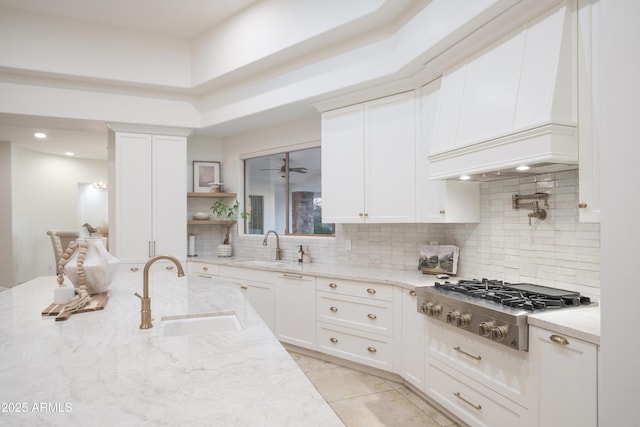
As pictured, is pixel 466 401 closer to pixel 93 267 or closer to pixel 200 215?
pixel 93 267

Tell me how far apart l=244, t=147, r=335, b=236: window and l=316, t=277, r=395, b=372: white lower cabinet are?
1.01 m

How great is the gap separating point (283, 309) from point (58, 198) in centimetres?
684

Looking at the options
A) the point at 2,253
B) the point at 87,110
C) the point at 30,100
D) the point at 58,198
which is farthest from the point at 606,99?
the point at 58,198

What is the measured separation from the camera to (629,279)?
1376mm

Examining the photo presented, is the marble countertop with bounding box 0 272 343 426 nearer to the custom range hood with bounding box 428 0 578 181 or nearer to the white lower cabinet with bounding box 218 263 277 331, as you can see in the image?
the custom range hood with bounding box 428 0 578 181

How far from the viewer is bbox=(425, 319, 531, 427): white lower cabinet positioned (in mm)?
1963

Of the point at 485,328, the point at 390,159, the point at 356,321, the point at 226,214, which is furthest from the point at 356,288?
the point at 226,214

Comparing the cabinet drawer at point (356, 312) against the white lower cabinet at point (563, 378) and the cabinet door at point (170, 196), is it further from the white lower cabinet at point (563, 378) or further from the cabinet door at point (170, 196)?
the cabinet door at point (170, 196)

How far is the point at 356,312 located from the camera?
Answer: 3312 mm

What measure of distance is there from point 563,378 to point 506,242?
1236mm

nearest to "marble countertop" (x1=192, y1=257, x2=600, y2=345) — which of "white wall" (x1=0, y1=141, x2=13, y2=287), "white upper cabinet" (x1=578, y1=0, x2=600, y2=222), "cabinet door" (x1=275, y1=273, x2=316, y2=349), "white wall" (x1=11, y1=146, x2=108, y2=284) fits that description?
"cabinet door" (x1=275, y1=273, x2=316, y2=349)

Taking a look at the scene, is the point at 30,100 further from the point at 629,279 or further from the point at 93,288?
the point at 629,279

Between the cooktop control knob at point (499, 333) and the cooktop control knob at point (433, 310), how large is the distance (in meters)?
0.46

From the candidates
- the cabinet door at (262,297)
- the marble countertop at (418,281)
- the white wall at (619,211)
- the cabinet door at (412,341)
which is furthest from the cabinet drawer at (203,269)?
the white wall at (619,211)
